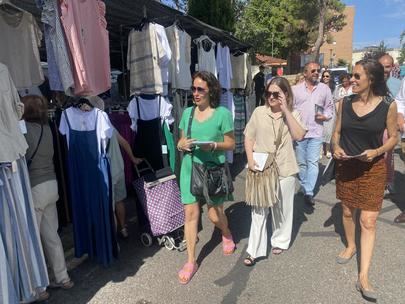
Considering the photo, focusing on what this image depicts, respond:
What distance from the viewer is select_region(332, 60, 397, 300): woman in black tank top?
305 centimetres

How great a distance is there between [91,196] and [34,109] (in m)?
0.95

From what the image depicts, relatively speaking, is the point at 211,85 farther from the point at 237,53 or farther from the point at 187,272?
the point at 237,53

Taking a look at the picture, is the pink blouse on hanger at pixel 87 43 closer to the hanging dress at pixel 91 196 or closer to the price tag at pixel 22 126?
the hanging dress at pixel 91 196

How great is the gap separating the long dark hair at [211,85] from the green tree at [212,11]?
8535 millimetres

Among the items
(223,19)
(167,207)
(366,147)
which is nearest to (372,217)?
(366,147)

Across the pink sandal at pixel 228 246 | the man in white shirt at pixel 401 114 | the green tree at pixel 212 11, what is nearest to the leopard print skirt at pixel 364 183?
the pink sandal at pixel 228 246

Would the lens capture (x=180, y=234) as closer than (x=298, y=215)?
Yes

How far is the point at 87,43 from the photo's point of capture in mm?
3432

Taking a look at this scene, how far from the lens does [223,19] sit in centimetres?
1144

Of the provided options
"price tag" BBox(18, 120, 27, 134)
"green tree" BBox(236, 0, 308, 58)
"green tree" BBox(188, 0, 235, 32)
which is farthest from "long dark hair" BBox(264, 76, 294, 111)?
"green tree" BBox(236, 0, 308, 58)

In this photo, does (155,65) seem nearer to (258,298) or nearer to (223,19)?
(258,298)

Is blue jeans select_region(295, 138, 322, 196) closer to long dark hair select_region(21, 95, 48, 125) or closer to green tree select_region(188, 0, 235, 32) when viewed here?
long dark hair select_region(21, 95, 48, 125)

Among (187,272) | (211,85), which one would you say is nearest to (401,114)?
(211,85)

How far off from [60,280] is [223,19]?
9912 mm
